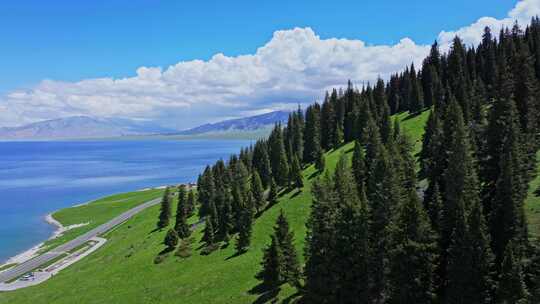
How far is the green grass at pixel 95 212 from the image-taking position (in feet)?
424

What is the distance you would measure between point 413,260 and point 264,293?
20628mm

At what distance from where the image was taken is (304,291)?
45.0m

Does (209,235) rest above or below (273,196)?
below

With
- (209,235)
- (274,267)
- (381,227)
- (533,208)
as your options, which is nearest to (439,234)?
(381,227)

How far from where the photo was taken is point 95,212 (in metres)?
158

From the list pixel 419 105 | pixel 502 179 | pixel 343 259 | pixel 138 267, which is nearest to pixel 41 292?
pixel 138 267

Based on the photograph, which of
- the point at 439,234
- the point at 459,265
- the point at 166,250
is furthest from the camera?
the point at 166,250

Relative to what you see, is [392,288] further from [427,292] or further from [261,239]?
[261,239]

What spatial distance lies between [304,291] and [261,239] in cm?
3107

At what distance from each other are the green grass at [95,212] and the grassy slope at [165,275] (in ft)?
112

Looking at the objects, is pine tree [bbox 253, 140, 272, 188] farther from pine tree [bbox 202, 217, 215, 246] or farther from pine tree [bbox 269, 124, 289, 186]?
pine tree [bbox 202, 217, 215, 246]

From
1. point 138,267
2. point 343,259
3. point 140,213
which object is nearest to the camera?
point 343,259

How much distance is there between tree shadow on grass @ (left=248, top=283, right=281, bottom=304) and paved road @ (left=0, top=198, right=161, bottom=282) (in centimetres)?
6354

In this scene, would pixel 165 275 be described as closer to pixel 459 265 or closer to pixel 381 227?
pixel 381 227
